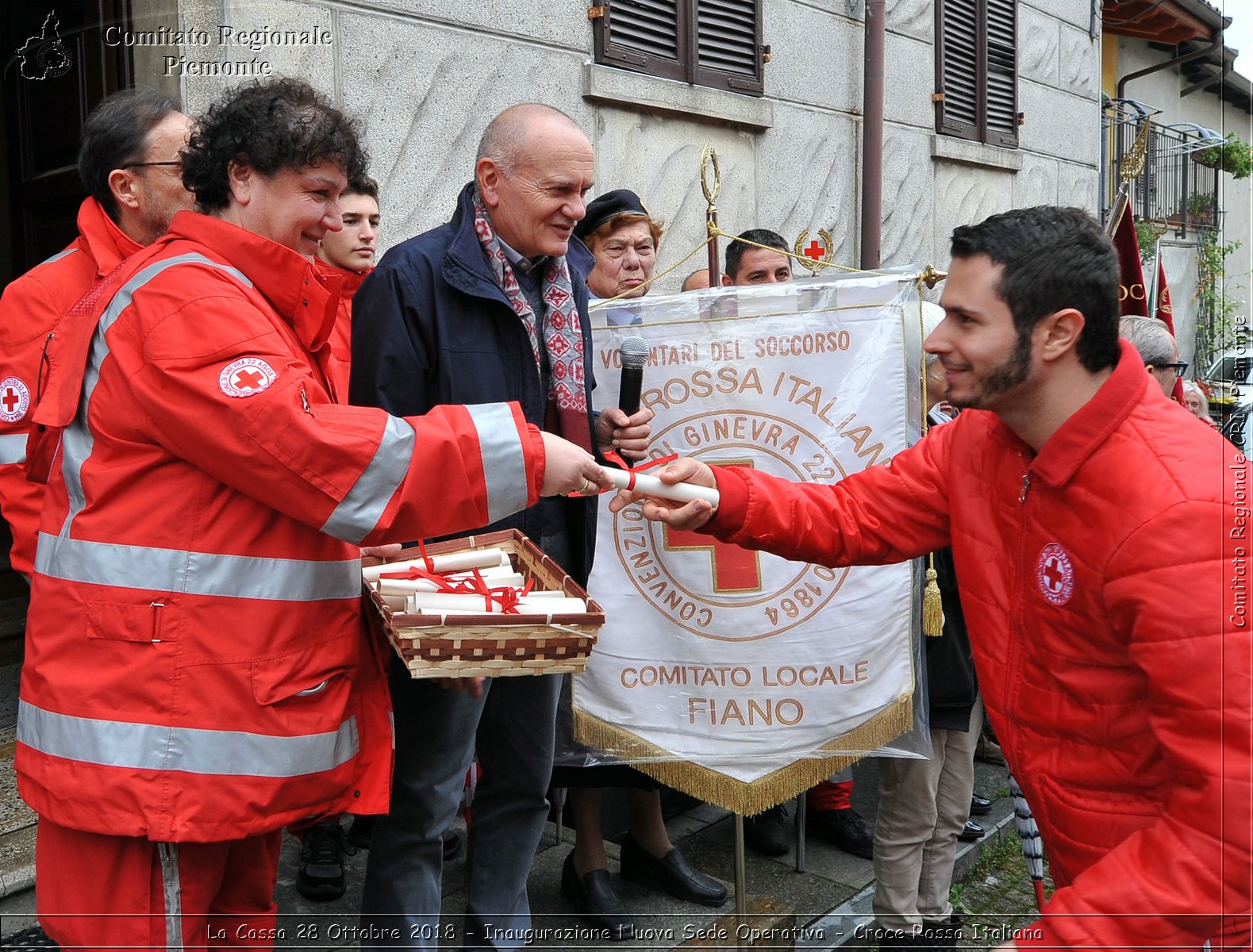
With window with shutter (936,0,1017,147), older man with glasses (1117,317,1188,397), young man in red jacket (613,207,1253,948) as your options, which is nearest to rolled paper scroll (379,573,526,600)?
young man in red jacket (613,207,1253,948)

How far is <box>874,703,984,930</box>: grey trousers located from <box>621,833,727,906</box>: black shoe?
1.75 feet

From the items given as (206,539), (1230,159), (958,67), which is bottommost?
(206,539)

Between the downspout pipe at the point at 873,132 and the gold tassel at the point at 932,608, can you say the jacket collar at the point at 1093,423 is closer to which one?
the gold tassel at the point at 932,608

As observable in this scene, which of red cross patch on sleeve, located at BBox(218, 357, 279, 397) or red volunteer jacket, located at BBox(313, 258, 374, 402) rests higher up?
red volunteer jacket, located at BBox(313, 258, 374, 402)

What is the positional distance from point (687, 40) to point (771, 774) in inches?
183

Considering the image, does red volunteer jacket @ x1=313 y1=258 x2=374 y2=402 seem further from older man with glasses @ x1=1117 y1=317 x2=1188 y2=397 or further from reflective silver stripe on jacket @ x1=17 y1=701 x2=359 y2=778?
older man with glasses @ x1=1117 y1=317 x2=1188 y2=397

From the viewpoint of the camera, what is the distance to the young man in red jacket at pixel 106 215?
299 centimetres

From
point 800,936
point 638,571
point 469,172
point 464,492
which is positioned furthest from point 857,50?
point 464,492

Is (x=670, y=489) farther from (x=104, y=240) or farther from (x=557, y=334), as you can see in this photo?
(x=104, y=240)

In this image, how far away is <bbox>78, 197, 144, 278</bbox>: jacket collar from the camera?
10.0 ft

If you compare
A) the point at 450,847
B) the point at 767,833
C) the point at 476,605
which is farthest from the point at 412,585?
the point at 767,833

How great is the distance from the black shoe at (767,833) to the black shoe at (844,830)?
0.34 feet

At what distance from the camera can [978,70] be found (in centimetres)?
896

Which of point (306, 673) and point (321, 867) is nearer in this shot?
point (306, 673)
